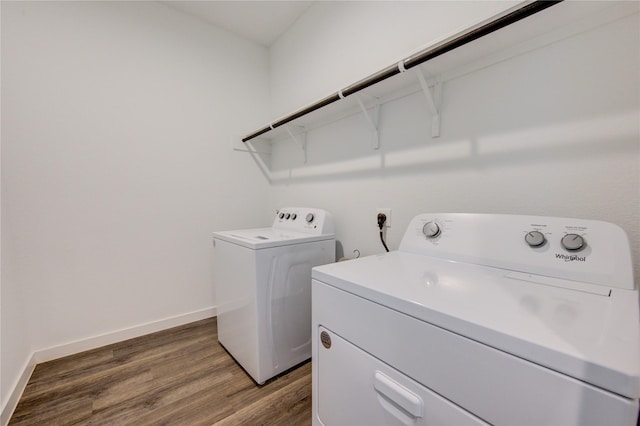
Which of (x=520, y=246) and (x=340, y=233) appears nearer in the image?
(x=520, y=246)

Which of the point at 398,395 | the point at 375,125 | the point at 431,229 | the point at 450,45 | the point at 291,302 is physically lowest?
the point at 291,302

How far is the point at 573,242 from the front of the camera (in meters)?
0.71

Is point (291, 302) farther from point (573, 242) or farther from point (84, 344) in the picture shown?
point (84, 344)

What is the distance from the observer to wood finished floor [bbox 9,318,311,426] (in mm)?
1139

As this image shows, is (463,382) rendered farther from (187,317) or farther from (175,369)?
(187,317)

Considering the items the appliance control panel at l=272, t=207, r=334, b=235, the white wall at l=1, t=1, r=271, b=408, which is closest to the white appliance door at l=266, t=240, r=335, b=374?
the appliance control panel at l=272, t=207, r=334, b=235

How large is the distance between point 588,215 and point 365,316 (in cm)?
82

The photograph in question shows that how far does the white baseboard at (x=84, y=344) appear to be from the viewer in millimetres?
1185

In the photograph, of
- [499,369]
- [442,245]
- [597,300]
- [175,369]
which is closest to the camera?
[499,369]

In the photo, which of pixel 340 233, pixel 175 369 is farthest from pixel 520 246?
pixel 175 369

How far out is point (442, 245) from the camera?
0.96 meters

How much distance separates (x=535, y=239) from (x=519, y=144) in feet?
1.32

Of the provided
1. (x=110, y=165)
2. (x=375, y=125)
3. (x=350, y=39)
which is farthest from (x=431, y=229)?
(x=110, y=165)

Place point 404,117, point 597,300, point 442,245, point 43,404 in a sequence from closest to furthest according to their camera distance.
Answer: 1. point 597,300
2. point 442,245
3. point 43,404
4. point 404,117
